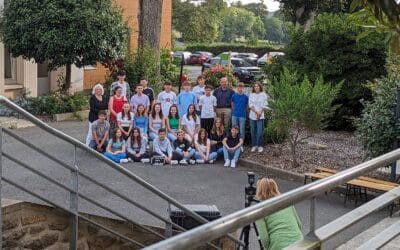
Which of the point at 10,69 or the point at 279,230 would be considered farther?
the point at 10,69

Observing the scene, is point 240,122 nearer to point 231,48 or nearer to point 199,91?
point 199,91

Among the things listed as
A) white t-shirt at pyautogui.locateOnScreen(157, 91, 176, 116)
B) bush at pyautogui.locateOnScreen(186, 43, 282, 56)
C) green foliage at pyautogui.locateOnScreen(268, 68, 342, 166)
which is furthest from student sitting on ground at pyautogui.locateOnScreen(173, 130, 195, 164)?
bush at pyautogui.locateOnScreen(186, 43, 282, 56)

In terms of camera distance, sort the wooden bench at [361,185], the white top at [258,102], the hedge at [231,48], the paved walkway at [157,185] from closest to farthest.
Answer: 1. the paved walkway at [157,185]
2. the wooden bench at [361,185]
3. the white top at [258,102]
4. the hedge at [231,48]

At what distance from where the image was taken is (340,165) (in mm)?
13531

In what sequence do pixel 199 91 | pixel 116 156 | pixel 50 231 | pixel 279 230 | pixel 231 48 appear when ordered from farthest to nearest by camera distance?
pixel 231 48 → pixel 199 91 → pixel 116 156 → pixel 50 231 → pixel 279 230

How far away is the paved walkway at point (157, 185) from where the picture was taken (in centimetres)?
956

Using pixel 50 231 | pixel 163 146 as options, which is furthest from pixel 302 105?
pixel 50 231

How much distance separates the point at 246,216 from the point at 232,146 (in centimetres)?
1122

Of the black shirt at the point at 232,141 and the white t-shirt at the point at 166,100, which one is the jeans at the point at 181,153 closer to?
the black shirt at the point at 232,141

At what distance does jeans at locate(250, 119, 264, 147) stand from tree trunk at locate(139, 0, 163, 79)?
793cm

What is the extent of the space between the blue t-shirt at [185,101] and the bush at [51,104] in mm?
5397

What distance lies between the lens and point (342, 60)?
1803cm

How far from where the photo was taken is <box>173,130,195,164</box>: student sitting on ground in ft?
44.4

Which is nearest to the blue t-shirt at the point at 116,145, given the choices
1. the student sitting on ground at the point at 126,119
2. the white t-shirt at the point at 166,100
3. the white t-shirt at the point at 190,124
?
the student sitting on ground at the point at 126,119
